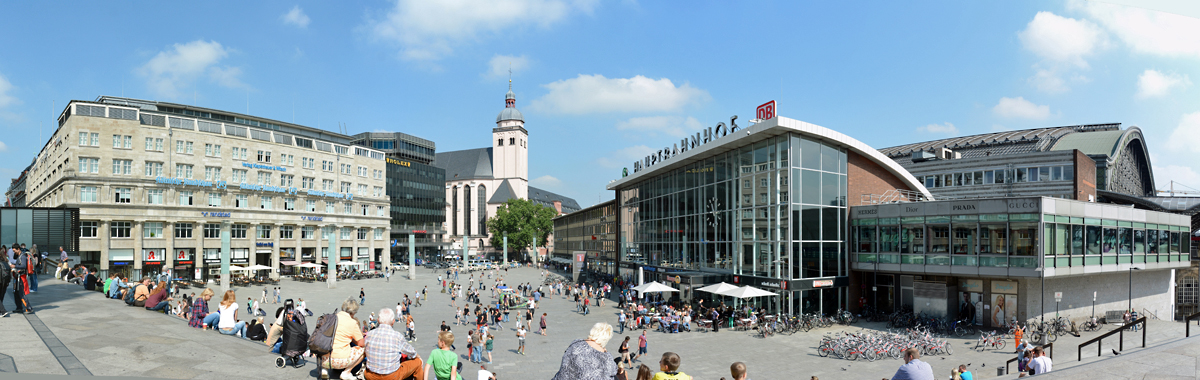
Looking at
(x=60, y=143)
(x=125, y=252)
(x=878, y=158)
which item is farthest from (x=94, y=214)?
(x=878, y=158)

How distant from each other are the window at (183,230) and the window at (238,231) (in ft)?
12.6

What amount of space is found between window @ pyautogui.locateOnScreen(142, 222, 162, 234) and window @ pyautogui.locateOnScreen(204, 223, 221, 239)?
4.10 m

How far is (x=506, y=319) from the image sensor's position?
32344mm

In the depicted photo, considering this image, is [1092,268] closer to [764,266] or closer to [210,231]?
[764,266]

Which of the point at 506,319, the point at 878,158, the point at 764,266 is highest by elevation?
the point at 878,158

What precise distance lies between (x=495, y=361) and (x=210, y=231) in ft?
178

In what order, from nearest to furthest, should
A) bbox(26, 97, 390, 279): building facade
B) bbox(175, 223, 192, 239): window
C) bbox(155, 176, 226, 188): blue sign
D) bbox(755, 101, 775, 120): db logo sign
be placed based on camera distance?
bbox(755, 101, 775, 120): db logo sign → bbox(26, 97, 390, 279): building facade → bbox(155, 176, 226, 188): blue sign → bbox(175, 223, 192, 239): window

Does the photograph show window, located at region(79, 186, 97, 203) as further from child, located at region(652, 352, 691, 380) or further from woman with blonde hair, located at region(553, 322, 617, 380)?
child, located at region(652, 352, 691, 380)

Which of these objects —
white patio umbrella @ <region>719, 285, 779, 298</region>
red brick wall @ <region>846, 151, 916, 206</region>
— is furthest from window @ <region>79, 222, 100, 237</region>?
red brick wall @ <region>846, 151, 916, 206</region>

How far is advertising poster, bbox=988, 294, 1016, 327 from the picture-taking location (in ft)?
87.6

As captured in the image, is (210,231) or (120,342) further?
(210,231)

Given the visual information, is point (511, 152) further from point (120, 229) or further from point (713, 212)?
point (713, 212)

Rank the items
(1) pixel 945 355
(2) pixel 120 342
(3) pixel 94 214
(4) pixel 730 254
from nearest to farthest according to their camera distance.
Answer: (2) pixel 120 342 < (1) pixel 945 355 < (4) pixel 730 254 < (3) pixel 94 214

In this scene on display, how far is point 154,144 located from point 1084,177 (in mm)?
80156
